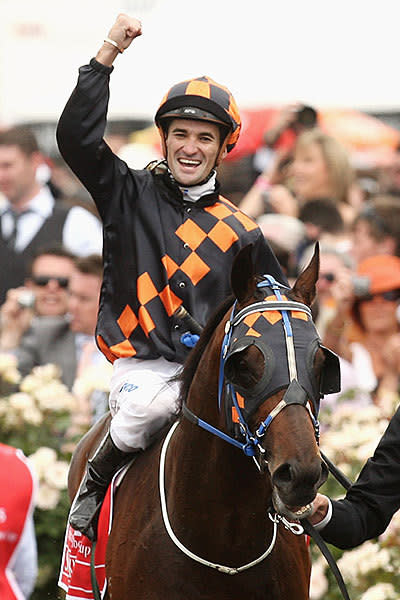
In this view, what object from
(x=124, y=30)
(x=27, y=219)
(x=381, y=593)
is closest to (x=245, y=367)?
(x=124, y=30)

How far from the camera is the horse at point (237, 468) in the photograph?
12.9ft

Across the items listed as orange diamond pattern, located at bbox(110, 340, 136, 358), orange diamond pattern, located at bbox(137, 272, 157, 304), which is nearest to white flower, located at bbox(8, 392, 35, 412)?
orange diamond pattern, located at bbox(110, 340, 136, 358)

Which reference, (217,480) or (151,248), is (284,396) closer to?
(217,480)

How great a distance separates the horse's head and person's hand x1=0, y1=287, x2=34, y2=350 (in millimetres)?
5820

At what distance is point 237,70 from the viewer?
1563 centimetres

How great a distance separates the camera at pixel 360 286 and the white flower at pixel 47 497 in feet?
8.60

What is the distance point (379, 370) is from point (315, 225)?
203 centimetres

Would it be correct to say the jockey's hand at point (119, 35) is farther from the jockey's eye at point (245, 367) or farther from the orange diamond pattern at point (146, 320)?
the jockey's eye at point (245, 367)

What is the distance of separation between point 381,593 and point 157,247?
2.01 metres

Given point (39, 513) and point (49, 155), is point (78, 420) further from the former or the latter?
point (49, 155)

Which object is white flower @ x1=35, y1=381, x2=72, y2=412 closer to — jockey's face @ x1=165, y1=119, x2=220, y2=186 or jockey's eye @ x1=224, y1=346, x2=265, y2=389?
jockey's face @ x1=165, y1=119, x2=220, y2=186

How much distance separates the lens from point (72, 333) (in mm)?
8898

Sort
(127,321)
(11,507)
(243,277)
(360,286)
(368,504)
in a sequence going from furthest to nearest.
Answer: (360,286), (127,321), (368,504), (243,277), (11,507)

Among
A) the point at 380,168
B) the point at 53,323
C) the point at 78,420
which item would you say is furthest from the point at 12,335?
the point at 380,168
